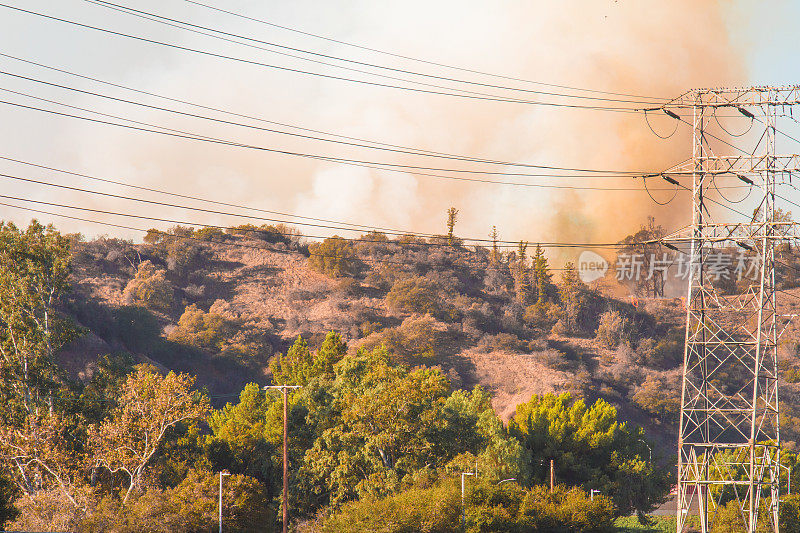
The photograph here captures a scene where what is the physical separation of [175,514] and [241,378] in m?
81.8

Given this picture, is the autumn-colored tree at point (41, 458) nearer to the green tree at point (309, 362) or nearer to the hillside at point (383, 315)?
the green tree at point (309, 362)

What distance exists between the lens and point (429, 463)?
172 ft

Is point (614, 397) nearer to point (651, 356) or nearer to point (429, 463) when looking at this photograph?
point (651, 356)

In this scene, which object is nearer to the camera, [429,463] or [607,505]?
[607,505]

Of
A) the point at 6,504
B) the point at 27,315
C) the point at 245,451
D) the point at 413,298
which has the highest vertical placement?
the point at 413,298

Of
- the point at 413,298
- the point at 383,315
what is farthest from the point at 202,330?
the point at 413,298

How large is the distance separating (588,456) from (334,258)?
9387 cm

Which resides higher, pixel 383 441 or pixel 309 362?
pixel 309 362

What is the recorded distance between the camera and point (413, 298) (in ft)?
481

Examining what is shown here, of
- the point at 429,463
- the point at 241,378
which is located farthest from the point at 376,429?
the point at 241,378

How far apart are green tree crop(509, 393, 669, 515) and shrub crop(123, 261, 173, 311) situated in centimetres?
8085

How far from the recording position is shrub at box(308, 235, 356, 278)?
158250 mm

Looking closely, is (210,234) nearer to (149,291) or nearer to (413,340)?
(149,291)

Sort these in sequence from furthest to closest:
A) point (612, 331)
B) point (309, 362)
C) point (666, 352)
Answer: point (612, 331) → point (666, 352) → point (309, 362)
